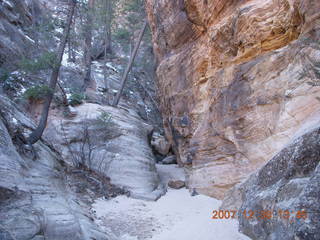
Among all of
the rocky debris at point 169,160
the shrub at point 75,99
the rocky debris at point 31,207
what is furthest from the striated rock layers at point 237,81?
the rocky debris at point 31,207

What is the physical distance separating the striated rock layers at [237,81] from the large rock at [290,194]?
3.03 ft

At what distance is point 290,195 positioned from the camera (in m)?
3.26

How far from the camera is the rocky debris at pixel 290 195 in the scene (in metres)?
2.69

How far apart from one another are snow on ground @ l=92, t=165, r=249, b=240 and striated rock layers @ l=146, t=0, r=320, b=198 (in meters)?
0.83

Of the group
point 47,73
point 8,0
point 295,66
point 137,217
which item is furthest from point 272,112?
point 8,0

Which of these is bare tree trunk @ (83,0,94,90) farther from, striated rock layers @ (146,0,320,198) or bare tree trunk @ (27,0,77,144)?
bare tree trunk @ (27,0,77,144)

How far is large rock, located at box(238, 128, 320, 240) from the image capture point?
106 inches

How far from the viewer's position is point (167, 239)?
17.6ft

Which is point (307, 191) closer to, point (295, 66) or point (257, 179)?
point (257, 179)

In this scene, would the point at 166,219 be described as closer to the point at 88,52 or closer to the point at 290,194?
the point at 290,194

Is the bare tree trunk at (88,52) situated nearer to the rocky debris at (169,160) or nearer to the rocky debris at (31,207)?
the rocky debris at (169,160)

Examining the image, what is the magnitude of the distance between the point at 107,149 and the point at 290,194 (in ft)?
25.6

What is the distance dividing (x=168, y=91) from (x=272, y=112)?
6.01 metres

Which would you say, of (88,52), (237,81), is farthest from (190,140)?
(88,52)
